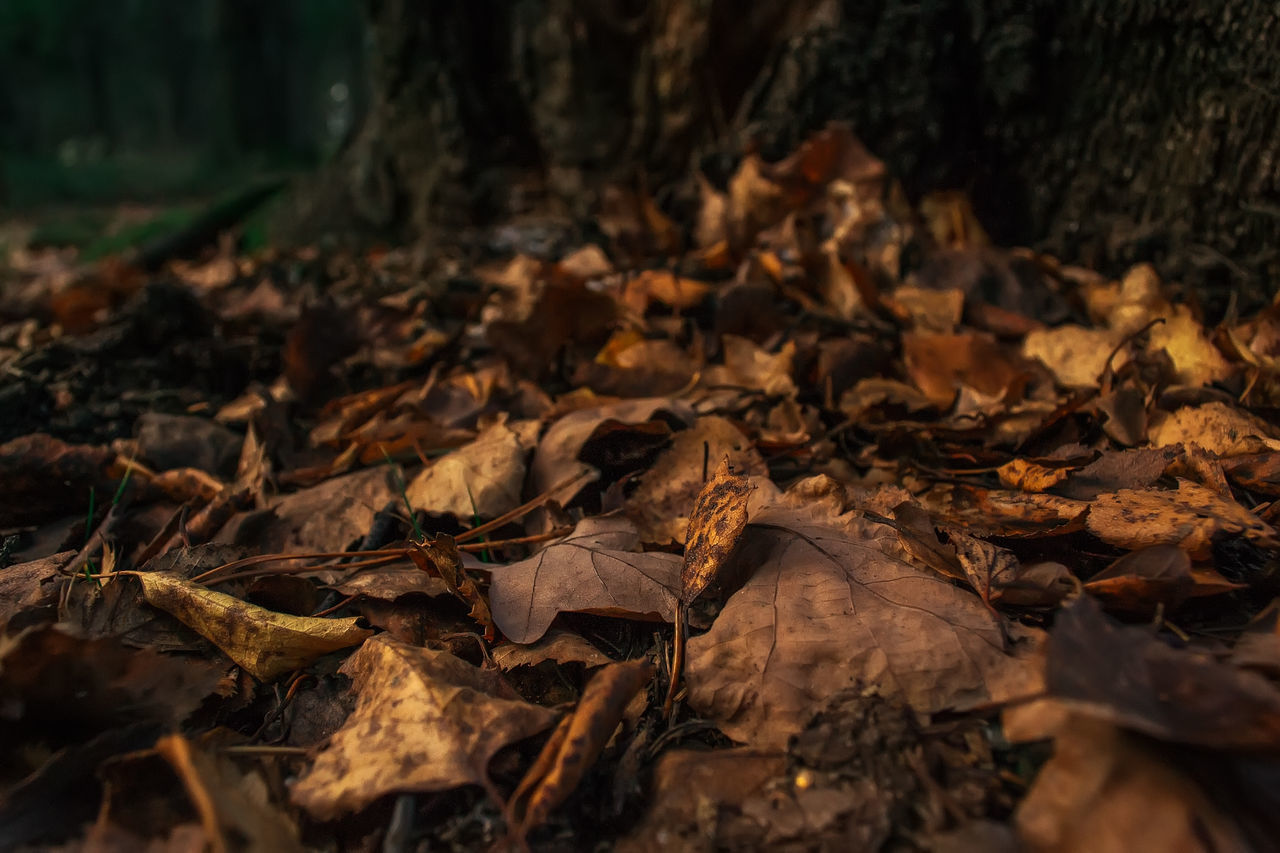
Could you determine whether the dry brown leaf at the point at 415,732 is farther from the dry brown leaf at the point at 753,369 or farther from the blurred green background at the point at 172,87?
the blurred green background at the point at 172,87

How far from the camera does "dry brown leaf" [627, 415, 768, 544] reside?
3.85 feet

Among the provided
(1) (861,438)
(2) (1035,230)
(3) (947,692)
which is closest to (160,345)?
A: (1) (861,438)

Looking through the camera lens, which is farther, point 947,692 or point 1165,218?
point 1165,218

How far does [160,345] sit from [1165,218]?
2495mm

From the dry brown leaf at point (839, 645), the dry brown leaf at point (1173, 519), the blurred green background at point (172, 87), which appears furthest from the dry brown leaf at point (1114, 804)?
the blurred green background at point (172, 87)

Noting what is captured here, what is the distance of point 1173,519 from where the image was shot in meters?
0.93

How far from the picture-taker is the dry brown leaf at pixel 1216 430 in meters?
1.11

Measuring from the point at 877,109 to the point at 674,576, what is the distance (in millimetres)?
1691

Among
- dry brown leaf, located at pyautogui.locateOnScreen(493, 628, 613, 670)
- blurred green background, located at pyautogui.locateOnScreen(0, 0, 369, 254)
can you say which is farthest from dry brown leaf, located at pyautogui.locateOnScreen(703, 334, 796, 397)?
blurred green background, located at pyautogui.locateOnScreen(0, 0, 369, 254)

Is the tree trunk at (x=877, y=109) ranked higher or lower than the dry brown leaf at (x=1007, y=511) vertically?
higher

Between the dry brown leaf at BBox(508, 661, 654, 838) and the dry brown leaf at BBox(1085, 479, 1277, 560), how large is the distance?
605 millimetres

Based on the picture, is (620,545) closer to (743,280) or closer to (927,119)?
(743,280)

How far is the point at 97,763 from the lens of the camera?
30.9 inches

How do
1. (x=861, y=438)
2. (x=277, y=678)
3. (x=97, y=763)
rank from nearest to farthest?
1. (x=97, y=763)
2. (x=277, y=678)
3. (x=861, y=438)
